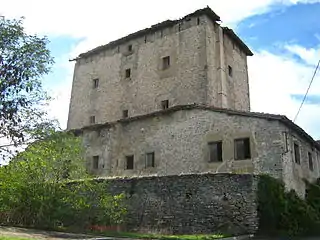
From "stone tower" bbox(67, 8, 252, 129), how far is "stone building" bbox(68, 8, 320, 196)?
86 mm

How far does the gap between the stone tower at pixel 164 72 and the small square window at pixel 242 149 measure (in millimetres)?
6855

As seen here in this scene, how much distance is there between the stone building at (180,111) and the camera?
2147 centimetres

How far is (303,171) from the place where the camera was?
23.2m

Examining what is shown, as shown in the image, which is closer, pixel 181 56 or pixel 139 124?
pixel 139 124

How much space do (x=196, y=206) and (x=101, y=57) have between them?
2245 centimetres

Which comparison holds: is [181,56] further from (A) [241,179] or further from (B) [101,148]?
(A) [241,179]

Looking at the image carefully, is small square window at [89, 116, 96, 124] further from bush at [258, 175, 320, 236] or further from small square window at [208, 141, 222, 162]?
bush at [258, 175, 320, 236]

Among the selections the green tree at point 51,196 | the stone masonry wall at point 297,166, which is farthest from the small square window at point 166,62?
the green tree at point 51,196

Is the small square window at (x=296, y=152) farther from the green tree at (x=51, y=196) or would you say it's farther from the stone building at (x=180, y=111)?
the green tree at (x=51, y=196)

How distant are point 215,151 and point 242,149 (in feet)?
5.58

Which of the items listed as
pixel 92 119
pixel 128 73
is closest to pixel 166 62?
pixel 128 73

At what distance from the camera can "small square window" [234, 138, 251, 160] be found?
21.4 meters

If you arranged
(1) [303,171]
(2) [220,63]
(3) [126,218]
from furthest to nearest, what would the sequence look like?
(2) [220,63]
(1) [303,171]
(3) [126,218]

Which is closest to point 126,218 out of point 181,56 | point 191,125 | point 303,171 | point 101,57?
point 191,125
